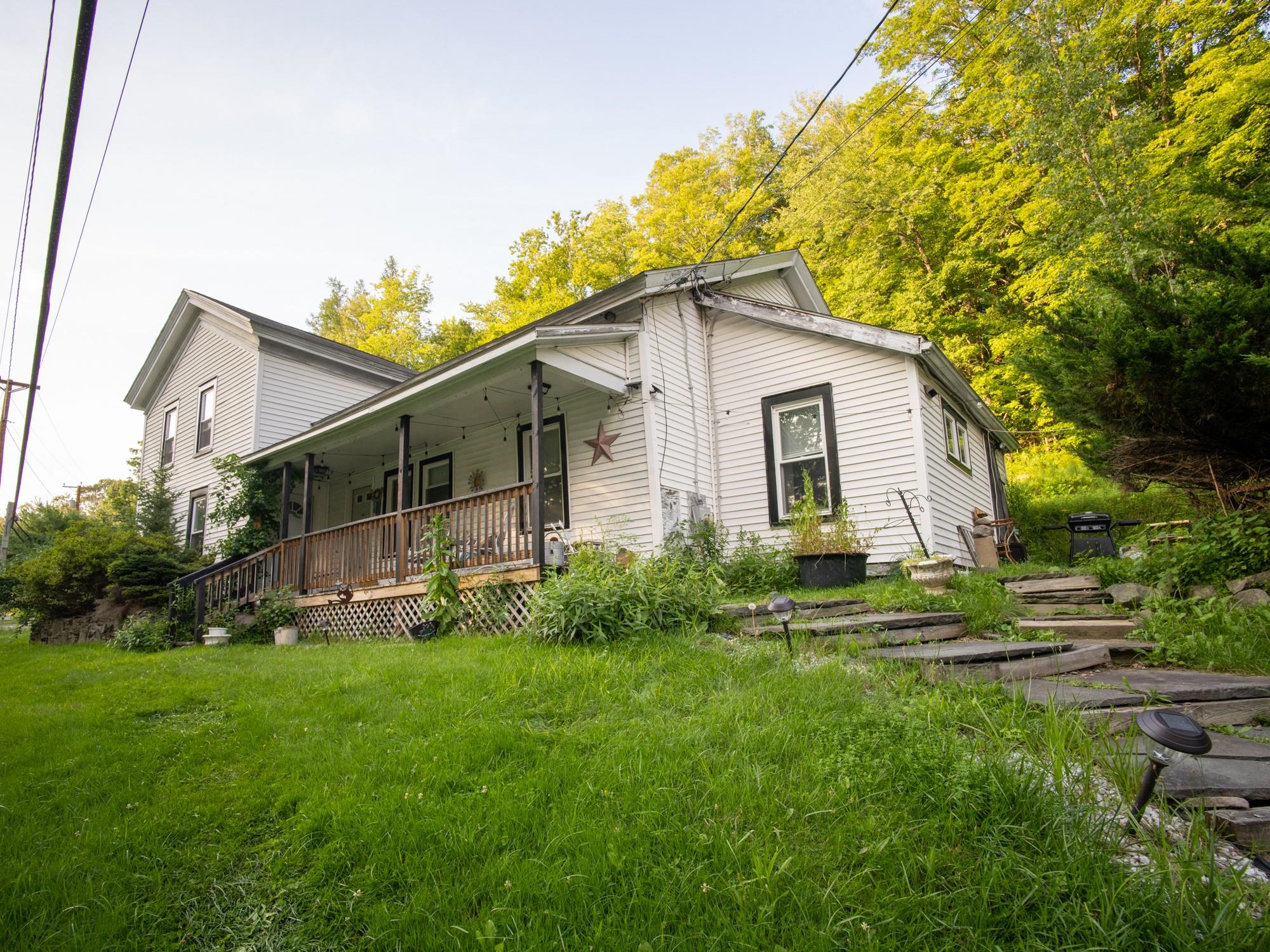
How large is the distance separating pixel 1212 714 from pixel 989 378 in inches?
645

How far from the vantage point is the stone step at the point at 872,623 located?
17.2ft

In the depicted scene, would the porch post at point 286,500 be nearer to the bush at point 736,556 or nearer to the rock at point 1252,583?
the bush at point 736,556

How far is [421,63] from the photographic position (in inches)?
257

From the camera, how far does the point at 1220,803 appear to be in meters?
2.45

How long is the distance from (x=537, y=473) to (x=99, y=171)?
496 cm

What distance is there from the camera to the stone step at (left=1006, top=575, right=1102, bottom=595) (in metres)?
6.43

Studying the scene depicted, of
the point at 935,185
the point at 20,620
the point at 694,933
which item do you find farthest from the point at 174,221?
the point at 935,185

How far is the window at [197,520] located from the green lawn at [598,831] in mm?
13434

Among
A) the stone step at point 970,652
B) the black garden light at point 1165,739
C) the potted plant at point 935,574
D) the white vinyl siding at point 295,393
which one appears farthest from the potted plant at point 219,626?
the black garden light at point 1165,739

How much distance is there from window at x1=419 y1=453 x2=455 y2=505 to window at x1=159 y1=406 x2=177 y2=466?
892cm

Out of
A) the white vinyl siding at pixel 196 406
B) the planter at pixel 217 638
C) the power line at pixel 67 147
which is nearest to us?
the power line at pixel 67 147

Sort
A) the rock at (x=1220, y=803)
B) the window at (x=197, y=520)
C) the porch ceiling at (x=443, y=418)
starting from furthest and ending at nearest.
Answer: the window at (x=197, y=520)
the porch ceiling at (x=443, y=418)
the rock at (x=1220, y=803)

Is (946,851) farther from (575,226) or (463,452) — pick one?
(575,226)

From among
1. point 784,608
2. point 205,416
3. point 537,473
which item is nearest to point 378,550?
point 537,473
